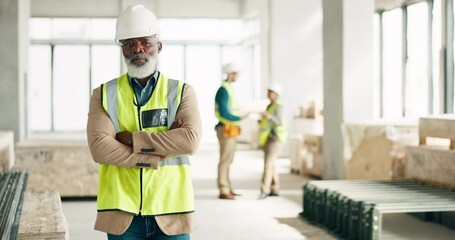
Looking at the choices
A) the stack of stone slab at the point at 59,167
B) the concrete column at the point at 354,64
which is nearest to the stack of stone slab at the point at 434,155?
the concrete column at the point at 354,64

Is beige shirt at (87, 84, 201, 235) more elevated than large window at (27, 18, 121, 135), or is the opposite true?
large window at (27, 18, 121, 135)

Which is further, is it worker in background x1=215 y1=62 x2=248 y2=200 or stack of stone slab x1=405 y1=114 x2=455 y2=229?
worker in background x1=215 y1=62 x2=248 y2=200

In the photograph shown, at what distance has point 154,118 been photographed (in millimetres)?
3375

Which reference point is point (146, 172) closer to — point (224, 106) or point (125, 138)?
point (125, 138)

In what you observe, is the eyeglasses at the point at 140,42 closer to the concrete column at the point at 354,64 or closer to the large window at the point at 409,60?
the concrete column at the point at 354,64

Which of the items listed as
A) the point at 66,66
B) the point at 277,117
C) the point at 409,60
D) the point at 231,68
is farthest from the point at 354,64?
the point at 66,66

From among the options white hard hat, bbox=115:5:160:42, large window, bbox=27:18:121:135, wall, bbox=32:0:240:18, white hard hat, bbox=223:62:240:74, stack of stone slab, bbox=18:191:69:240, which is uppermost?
wall, bbox=32:0:240:18

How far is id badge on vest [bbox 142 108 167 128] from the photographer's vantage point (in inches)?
132

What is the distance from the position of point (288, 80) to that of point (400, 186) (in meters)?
11.0

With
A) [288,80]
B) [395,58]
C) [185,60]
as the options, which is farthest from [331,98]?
[185,60]

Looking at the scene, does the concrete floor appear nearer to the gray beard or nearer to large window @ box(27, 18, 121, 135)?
the gray beard

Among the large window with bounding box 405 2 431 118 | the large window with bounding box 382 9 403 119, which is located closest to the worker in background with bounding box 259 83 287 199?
the large window with bounding box 405 2 431 118

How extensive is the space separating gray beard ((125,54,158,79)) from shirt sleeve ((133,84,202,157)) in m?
0.20

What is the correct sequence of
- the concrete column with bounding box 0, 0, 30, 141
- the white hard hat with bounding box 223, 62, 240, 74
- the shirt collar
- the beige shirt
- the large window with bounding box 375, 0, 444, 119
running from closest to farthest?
the beige shirt
the shirt collar
the white hard hat with bounding box 223, 62, 240, 74
the large window with bounding box 375, 0, 444, 119
the concrete column with bounding box 0, 0, 30, 141
